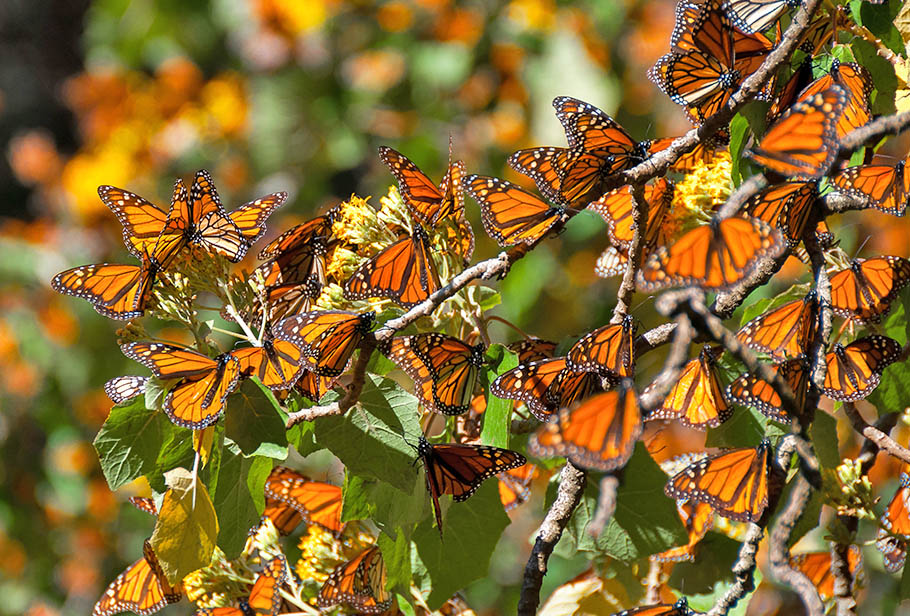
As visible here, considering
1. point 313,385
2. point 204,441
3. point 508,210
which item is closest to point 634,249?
point 508,210

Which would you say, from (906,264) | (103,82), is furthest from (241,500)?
(103,82)

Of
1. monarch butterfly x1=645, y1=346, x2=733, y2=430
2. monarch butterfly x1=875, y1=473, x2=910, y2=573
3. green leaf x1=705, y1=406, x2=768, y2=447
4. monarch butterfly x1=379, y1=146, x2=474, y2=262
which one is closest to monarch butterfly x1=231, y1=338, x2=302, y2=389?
monarch butterfly x1=379, y1=146, x2=474, y2=262

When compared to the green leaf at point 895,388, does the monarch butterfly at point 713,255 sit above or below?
above

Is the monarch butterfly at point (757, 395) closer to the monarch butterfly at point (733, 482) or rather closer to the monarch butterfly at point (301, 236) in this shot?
the monarch butterfly at point (733, 482)

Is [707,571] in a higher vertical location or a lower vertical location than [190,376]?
lower

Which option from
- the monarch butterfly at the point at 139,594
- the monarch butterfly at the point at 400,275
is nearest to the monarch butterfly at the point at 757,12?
the monarch butterfly at the point at 400,275

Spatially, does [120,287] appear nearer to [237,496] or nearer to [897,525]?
[237,496]

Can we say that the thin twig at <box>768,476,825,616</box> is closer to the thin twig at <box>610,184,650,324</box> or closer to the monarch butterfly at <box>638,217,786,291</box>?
the monarch butterfly at <box>638,217,786,291</box>
